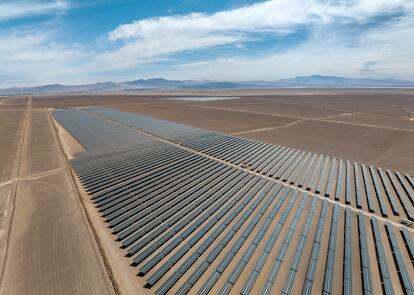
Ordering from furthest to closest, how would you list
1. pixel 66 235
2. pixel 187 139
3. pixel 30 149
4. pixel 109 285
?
pixel 187 139 < pixel 30 149 < pixel 66 235 < pixel 109 285

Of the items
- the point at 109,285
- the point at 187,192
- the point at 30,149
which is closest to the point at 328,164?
the point at 187,192

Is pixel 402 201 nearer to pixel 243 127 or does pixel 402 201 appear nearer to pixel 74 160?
pixel 74 160

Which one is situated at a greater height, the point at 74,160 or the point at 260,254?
the point at 74,160

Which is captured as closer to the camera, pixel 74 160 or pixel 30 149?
pixel 74 160
